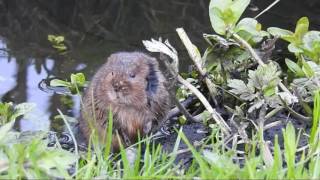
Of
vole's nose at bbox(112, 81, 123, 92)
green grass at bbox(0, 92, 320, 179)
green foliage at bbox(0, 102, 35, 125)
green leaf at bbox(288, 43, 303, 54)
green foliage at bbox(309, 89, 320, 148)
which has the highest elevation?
green leaf at bbox(288, 43, 303, 54)

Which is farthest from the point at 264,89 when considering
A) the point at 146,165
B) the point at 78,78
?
the point at 78,78

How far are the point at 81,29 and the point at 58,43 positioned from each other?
40 centimetres

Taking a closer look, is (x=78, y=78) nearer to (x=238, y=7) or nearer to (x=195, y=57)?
(x=195, y=57)

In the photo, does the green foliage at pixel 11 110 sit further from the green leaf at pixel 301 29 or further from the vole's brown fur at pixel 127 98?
the green leaf at pixel 301 29

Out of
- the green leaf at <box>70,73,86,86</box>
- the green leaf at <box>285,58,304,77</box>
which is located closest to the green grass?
the green leaf at <box>285,58,304,77</box>

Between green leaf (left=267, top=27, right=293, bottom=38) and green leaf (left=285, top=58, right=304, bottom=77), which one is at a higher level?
green leaf (left=267, top=27, right=293, bottom=38)

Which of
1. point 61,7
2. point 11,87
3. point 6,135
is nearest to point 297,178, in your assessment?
point 6,135

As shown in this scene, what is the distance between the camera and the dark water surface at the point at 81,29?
489cm

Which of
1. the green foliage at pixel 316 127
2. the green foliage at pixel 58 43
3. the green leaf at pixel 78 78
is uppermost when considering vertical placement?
the green foliage at pixel 58 43

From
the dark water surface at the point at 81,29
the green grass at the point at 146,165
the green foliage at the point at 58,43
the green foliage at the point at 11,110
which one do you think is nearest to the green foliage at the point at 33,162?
the green grass at the point at 146,165

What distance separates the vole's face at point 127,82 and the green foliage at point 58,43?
1890 millimetres

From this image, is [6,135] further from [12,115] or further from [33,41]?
[33,41]

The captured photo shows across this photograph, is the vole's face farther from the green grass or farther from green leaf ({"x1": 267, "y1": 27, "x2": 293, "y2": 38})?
green leaf ({"x1": 267, "y1": 27, "x2": 293, "y2": 38})

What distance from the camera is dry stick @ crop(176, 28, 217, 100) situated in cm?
377
